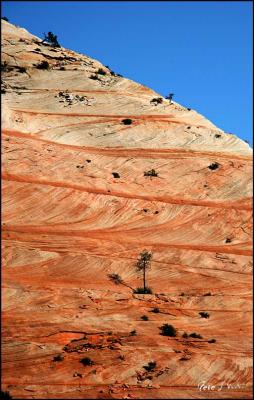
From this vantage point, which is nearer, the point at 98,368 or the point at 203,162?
the point at 98,368

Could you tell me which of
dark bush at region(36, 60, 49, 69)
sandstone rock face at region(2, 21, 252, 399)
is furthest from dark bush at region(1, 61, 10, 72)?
dark bush at region(36, 60, 49, 69)

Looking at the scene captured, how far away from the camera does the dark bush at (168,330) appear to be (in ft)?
88.4

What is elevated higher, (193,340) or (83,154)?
(83,154)

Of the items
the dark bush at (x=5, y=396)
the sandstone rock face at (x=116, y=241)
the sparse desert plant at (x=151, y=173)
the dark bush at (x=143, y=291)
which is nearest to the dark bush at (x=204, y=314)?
the sandstone rock face at (x=116, y=241)

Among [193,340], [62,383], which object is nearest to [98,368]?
[62,383]

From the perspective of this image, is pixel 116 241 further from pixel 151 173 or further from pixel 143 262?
pixel 151 173

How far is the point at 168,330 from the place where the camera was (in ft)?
88.6

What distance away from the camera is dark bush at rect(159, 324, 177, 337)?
26952 millimetres

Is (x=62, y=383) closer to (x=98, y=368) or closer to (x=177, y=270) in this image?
(x=98, y=368)

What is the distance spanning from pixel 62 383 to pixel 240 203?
17424 mm

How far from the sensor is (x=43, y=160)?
37125mm

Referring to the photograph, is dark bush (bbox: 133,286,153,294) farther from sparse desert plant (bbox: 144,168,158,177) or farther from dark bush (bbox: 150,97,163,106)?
dark bush (bbox: 150,97,163,106)

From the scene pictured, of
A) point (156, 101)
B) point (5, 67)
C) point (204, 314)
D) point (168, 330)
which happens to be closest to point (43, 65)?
point (5, 67)

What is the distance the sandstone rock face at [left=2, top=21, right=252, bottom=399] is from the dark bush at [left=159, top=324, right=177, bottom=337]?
295mm
